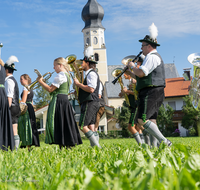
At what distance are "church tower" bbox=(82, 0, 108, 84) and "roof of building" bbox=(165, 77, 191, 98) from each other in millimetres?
26265

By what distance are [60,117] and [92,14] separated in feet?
239

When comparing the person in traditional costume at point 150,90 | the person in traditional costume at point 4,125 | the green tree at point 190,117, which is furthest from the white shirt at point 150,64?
the green tree at point 190,117

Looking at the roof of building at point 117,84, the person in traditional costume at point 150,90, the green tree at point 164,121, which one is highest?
the roof of building at point 117,84

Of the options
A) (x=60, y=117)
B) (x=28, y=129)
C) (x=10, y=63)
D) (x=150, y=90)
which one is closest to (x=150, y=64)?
(x=150, y=90)

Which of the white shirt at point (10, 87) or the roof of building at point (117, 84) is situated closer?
the white shirt at point (10, 87)

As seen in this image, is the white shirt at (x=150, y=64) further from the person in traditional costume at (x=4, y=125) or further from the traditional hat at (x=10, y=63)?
the traditional hat at (x=10, y=63)

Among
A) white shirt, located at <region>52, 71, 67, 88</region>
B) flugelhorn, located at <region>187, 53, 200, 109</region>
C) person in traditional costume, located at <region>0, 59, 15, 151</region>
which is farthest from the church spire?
person in traditional costume, located at <region>0, 59, 15, 151</region>

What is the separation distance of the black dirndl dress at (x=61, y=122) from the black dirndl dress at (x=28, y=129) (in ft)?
6.60

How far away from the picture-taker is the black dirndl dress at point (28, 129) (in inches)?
285

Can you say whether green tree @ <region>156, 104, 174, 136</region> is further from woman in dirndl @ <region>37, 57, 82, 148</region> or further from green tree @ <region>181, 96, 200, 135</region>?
woman in dirndl @ <region>37, 57, 82, 148</region>

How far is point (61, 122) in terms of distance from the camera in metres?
5.36

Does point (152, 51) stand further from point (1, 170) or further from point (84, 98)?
point (1, 170)

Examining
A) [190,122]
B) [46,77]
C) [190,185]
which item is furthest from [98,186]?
[190,122]

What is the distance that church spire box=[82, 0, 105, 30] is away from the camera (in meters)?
74.3
